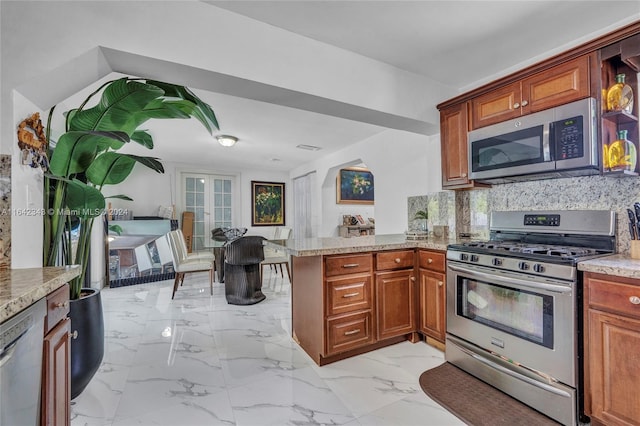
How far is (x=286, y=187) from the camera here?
298 inches

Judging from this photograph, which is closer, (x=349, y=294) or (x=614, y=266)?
(x=614, y=266)

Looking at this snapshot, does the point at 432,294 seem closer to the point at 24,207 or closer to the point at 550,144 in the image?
the point at 550,144

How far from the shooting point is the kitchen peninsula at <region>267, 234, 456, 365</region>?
222 cm

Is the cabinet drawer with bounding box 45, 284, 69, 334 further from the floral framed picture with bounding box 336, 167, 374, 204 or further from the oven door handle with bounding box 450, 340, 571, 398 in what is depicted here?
the floral framed picture with bounding box 336, 167, 374, 204

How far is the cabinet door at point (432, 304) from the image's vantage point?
2379 millimetres

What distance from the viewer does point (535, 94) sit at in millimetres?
2096

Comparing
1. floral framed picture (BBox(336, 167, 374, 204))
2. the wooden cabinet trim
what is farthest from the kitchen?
floral framed picture (BBox(336, 167, 374, 204))

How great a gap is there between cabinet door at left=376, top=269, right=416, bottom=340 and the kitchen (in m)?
1.03

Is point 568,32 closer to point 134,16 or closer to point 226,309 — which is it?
point 134,16

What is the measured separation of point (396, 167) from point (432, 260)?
5.77 feet

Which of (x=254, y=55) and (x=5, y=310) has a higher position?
(x=254, y=55)

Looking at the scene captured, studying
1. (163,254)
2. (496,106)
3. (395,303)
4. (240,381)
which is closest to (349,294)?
(395,303)

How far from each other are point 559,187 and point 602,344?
1.19 metres

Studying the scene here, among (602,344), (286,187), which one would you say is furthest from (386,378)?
(286,187)
